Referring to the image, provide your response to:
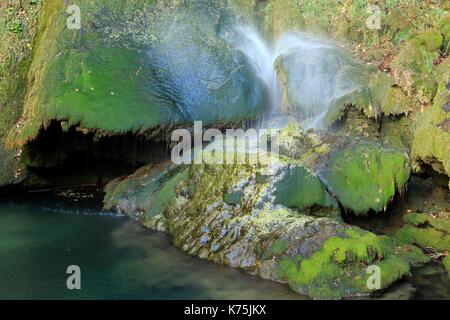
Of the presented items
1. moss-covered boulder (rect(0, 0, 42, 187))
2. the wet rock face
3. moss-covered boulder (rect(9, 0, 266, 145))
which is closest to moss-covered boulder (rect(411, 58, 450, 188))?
the wet rock face

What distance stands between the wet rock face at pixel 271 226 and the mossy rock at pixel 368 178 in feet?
1.47

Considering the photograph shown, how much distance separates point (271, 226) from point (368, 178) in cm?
214

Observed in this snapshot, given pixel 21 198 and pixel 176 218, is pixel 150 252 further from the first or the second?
pixel 21 198

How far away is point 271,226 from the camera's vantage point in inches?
342

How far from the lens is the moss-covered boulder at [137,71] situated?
10.9 meters

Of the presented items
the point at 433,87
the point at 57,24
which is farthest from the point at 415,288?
the point at 57,24

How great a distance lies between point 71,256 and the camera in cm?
900

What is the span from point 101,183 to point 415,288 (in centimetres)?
766

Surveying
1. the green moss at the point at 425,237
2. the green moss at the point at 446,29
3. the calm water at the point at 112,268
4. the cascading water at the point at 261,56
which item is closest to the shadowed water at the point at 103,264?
the calm water at the point at 112,268

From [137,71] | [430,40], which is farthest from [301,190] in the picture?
[430,40]

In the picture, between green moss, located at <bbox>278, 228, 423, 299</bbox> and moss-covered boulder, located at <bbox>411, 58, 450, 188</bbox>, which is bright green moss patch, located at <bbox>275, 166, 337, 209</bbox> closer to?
green moss, located at <bbox>278, 228, 423, 299</bbox>

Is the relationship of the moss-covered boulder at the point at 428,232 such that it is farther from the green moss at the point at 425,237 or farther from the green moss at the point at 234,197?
the green moss at the point at 234,197

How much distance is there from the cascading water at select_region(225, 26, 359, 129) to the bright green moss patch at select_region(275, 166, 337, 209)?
2.67 metres

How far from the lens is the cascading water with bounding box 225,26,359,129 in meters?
12.0
